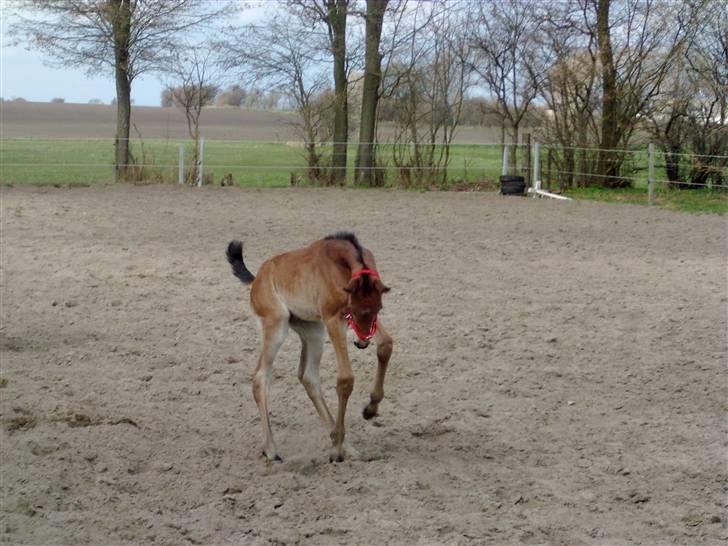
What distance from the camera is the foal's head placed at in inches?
188

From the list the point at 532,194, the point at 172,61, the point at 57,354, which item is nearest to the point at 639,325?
the point at 57,354

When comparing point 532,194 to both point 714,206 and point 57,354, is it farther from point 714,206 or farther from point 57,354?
point 57,354

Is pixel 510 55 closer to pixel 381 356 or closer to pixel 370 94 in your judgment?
pixel 370 94

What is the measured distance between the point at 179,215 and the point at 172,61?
9.66m

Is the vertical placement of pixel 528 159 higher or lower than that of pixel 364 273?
higher

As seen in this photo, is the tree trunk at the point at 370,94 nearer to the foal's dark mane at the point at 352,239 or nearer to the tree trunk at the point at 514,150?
the tree trunk at the point at 514,150

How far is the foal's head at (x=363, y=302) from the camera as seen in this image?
4.77m

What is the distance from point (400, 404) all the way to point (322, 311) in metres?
1.47

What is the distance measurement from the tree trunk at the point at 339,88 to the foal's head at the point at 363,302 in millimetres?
18831

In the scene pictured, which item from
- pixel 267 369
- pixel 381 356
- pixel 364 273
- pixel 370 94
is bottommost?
pixel 267 369

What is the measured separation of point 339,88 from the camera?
24.8 m

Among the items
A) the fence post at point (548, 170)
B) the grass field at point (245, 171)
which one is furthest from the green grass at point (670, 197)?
the fence post at point (548, 170)

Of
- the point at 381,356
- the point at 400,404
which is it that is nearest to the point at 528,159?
the point at 400,404

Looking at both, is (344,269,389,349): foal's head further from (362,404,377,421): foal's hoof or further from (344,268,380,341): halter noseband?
(362,404,377,421): foal's hoof
